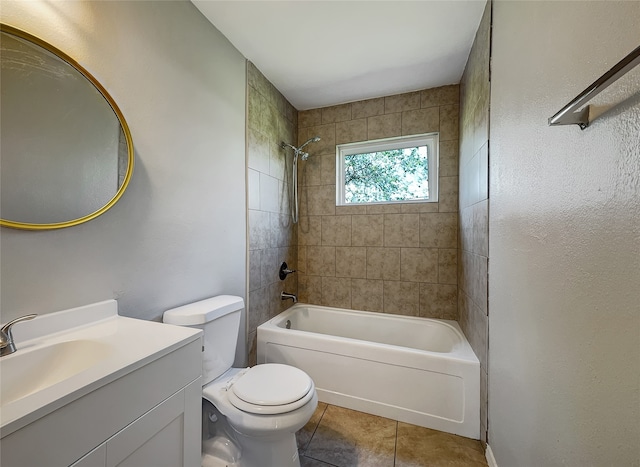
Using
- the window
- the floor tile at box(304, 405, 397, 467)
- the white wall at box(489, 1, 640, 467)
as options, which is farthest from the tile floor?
the window

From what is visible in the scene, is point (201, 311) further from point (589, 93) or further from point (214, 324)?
point (589, 93)

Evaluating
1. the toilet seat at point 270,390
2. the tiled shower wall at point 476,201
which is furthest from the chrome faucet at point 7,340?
the tiled shower wall at point 476,201

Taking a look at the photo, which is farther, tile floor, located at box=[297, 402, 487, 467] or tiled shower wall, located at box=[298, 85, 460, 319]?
tiled shower wall, located at box=[298, 85, 460, 319]

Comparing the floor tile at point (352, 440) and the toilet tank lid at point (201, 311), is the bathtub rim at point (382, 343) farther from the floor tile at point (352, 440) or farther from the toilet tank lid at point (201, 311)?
the toilet tank lid at point (201, 311)

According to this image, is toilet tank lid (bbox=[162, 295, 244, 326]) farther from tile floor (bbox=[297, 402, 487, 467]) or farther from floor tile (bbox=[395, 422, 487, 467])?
floor tile (bbox=[395, 422, 487, 467])

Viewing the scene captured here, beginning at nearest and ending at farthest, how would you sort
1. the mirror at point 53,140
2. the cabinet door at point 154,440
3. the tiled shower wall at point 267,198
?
the cabinet door at point 154,440
the mirror at point 53,140
the tiled shower wall at point 267,198

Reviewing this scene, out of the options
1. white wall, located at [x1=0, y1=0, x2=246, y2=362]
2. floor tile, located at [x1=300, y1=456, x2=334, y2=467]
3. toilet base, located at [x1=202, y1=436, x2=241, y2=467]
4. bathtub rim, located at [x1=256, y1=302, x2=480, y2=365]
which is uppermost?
white wall, located at [x1=0, y1=0, x2=246, y2=362]

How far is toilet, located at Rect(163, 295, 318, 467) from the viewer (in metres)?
1.13

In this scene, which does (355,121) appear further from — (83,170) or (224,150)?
(83,170)

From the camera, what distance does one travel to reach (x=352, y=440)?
1513 mm

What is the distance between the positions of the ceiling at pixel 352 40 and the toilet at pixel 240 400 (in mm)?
1715

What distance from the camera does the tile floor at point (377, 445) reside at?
4.50 feet

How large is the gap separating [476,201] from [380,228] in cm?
93

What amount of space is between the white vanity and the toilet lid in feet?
0.93
